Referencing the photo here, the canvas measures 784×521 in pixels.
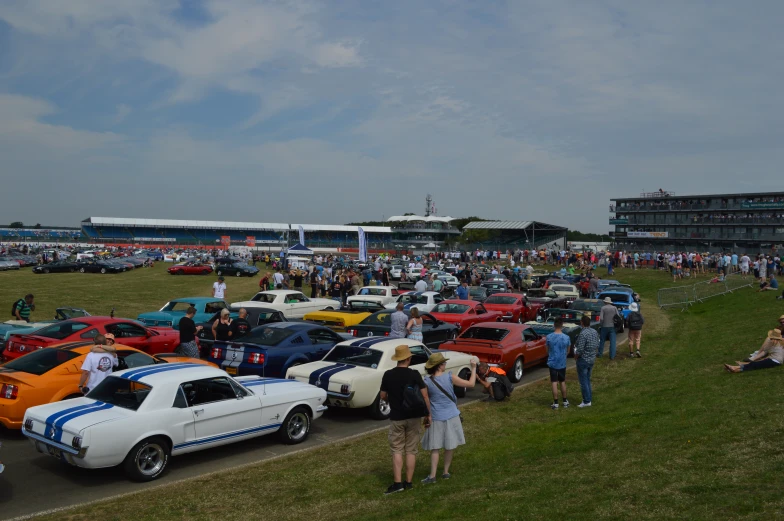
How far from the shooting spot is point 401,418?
6961 mm

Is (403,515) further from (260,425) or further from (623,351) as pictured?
(623,351)

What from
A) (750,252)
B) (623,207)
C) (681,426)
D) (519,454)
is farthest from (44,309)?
(623,207)

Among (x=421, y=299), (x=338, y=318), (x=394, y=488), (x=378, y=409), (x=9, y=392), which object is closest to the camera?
(x=394, y=488)

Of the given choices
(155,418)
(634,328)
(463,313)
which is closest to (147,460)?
(155,418)

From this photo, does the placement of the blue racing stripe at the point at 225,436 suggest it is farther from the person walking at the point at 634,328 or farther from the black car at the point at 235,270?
the black car at the point at 235,270

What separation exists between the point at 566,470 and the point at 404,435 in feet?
6.48

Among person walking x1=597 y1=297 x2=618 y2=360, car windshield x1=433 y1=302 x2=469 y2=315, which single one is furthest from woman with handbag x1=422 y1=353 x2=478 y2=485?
car windshield x1=433 y1=302 x2=469 y2=315

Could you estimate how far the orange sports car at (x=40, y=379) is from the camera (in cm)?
902

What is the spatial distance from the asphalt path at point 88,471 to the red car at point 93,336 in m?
3.31

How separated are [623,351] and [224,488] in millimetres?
13893

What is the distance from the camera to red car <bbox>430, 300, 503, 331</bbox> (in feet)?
64.2

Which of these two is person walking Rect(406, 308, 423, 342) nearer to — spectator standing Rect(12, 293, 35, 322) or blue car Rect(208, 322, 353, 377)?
blue car Rect(208, 322, 353, 377)

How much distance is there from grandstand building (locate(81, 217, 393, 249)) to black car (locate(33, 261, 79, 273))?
6915cm

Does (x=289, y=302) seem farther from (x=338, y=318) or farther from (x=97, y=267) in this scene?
(x=97, y=267)
